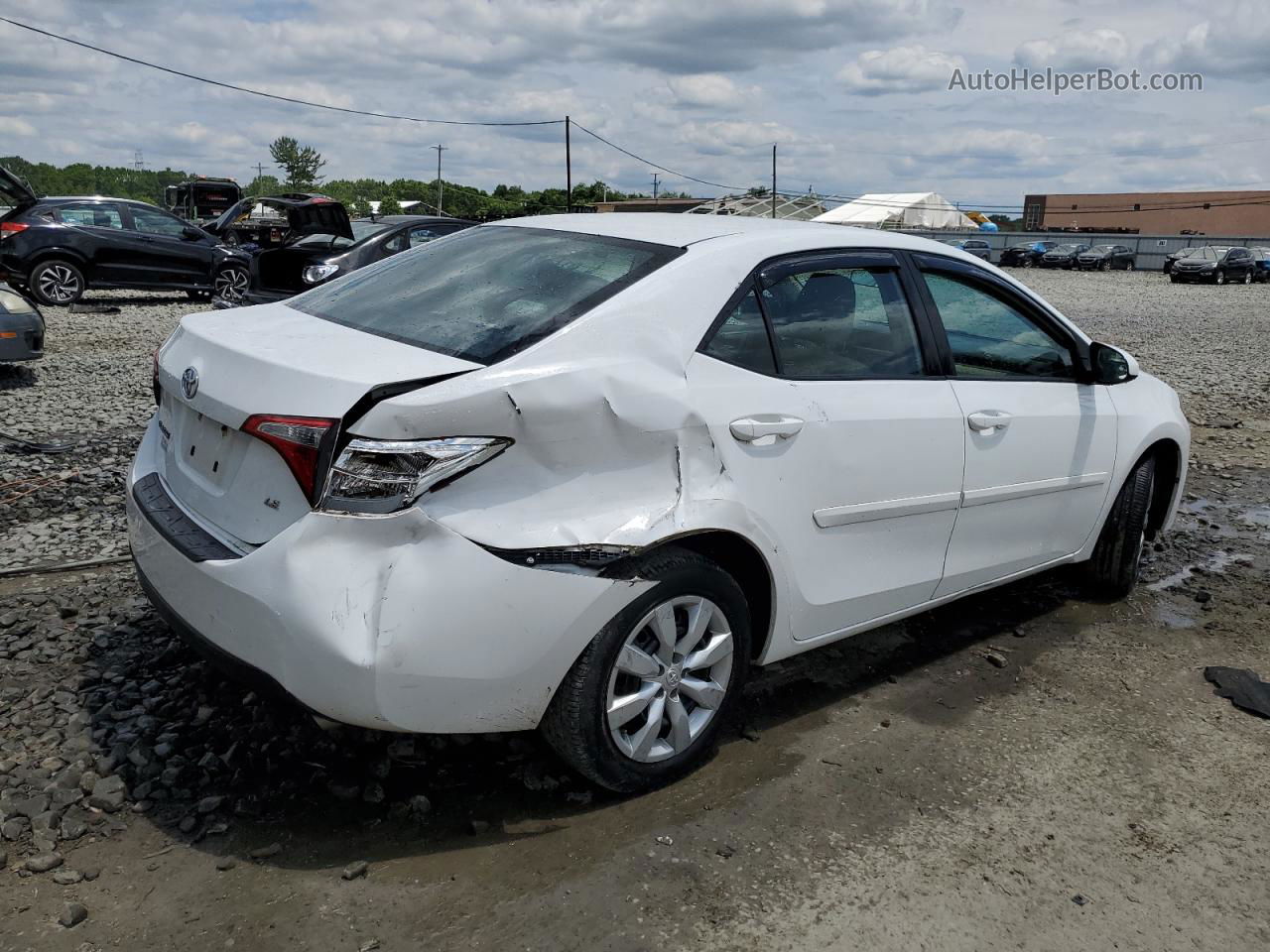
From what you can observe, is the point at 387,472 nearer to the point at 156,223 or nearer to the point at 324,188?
the point at 156,223

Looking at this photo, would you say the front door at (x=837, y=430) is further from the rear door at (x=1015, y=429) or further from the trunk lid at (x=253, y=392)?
the trunk lid at (x=253, y=392)

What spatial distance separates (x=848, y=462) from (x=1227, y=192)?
290 ft

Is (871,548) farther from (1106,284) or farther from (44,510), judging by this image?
(1106,284)

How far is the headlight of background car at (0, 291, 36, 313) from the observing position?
939 centimetres

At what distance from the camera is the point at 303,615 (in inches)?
103

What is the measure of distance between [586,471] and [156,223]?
52.7ft

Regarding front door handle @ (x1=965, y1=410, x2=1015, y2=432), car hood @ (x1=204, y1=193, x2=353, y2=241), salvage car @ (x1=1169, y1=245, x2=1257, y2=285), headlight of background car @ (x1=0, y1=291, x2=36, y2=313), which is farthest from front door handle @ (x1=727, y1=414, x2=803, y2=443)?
salvage car @ (x1=1169, y1=245, x2=1257, y2=285)

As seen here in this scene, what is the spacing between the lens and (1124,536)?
190 inches

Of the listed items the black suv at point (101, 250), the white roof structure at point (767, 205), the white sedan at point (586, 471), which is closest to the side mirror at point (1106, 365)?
the white sedan at point (586, 471)

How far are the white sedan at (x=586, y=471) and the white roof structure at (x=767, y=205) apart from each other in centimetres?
5667

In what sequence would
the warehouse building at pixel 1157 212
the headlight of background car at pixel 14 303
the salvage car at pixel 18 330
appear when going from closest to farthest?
the salvage car at pixel 18 330, the headlight of background car at pixel 14 303, the warehouse building at pixel 1157 212

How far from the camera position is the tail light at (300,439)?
264cm

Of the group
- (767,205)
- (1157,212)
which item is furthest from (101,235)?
(1157,212)

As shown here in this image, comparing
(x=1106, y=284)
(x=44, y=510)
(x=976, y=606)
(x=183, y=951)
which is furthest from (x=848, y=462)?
(x=1106, y=284)
